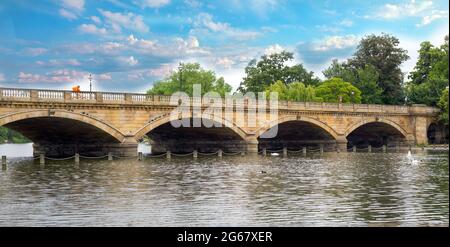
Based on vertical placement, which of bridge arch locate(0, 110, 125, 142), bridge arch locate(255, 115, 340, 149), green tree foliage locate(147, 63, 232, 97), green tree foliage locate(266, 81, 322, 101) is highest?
green tree foliage locate(147, 63, 232, 97)

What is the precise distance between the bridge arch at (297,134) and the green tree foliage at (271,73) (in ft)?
118

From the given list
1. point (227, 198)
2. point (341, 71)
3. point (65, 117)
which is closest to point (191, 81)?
point (341, 71)

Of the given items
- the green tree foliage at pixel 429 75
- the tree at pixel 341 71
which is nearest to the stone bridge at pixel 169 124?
the green tree foliage at pixel 429 75

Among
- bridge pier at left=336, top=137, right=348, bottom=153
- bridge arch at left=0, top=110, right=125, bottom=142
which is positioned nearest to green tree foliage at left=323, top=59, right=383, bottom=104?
bridge pier at left=336, top=137, right=348, bottom=153

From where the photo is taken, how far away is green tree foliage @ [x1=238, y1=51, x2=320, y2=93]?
108750mm

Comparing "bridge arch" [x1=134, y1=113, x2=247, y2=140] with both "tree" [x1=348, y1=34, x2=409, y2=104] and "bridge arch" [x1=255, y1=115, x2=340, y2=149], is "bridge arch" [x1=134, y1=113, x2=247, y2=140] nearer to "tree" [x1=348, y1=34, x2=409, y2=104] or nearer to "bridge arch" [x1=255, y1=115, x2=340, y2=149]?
"bridge arch" [x1=255, y1=115, x2=340, y2=149]

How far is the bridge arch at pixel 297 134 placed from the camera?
2357 inches

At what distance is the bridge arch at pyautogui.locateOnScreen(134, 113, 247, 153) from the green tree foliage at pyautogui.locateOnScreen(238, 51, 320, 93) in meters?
43.9

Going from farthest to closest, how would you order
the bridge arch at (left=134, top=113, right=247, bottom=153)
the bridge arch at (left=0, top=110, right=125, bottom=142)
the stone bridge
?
the bridge arch at (left=134, top=113, right=247, bottom=153)
the stone bridge
the bridge arch at (left=0, top=110, right=125, bottom=142)

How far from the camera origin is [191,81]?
94438mm

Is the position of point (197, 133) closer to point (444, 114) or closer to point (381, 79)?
point (444, 114)

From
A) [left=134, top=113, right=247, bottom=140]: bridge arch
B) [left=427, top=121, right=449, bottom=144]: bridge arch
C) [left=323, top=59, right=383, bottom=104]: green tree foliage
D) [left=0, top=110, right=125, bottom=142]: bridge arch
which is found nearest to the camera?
[left=0, top=110, right=125, bottom=142]: bridge arch

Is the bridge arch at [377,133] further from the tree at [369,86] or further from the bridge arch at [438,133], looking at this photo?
the tree at [369,86]
